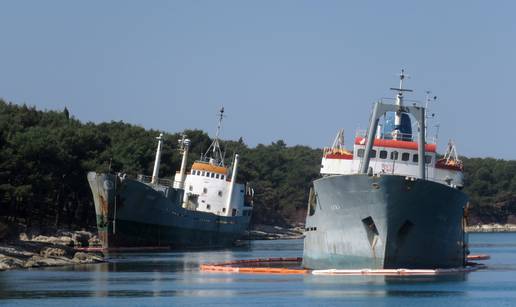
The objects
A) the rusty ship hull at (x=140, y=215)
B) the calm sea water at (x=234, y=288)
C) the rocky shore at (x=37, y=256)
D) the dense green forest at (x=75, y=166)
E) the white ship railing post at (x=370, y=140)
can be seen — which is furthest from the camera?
the dense green forest at (x=75, y=166)

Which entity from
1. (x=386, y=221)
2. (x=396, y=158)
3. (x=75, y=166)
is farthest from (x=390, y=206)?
(x=75, y=166)

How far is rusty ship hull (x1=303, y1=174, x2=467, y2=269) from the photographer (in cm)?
5559

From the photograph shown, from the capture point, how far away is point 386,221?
5572 cm

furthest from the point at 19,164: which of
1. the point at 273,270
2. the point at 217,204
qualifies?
the point at 273,270

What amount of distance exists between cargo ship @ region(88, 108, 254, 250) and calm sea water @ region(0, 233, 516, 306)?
20.3 meters

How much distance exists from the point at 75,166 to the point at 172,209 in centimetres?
1675

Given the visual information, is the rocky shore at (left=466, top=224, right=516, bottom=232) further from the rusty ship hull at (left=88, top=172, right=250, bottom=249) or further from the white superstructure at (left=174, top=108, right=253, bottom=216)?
the rusty ship hull at (left=88, top=172, right=250, bottom=249)

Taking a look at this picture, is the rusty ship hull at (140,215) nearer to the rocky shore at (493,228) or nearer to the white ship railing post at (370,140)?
the white ship railing post at (370,140)

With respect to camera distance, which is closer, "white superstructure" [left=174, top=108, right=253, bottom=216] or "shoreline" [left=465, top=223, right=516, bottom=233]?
"white superstructure" [left=174, top=108, right=253, bottom=216]

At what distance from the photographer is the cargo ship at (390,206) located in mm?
55750

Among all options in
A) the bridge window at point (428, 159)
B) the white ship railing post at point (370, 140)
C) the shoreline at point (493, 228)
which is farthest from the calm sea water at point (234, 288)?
the shoreline at point (493, 228)

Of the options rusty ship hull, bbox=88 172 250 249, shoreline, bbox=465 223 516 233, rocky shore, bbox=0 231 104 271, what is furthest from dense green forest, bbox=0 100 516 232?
rocky shore, bbox=0 231 104 271

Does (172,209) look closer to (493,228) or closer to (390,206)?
(390,206)

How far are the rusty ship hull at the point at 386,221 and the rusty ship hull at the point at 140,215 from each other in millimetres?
30676
